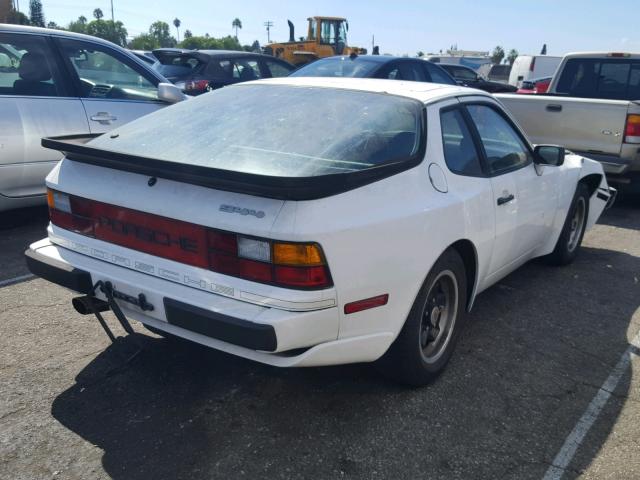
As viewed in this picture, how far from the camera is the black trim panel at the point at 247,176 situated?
2277 millimetres

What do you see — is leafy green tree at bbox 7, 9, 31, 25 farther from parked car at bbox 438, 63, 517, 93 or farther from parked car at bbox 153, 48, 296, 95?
parked car at bbox 438, 63, 517, 93

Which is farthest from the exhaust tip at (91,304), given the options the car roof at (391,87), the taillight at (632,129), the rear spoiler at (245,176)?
the taillight at (632,129)

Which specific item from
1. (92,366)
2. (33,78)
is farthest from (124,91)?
(92,366)

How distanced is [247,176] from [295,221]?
270 mm

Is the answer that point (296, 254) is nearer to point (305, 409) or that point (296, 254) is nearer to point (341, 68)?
point (305, 409)

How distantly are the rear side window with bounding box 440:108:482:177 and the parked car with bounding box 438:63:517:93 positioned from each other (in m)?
7.59

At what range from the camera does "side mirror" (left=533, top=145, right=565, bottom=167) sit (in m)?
3.94

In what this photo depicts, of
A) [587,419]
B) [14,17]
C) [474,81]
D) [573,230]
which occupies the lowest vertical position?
[587,419]

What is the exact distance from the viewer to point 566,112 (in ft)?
21.8

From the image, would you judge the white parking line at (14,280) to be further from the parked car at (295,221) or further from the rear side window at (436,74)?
the rear side window at (436,74)

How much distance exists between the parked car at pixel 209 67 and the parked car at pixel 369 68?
85.1 inches

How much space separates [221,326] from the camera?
2354 millimetres

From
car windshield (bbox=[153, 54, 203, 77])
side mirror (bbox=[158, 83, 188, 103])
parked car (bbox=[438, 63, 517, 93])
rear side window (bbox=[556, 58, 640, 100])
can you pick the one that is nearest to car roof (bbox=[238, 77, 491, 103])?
side mirror (bbox=[158, 83, 188, 103])

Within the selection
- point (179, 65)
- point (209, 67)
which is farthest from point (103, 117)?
point (179, 65)
